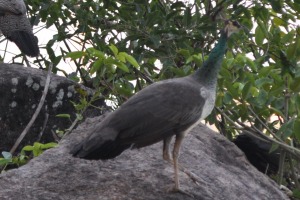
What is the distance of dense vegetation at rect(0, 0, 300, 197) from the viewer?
5.30m

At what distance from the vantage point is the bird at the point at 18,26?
833cm

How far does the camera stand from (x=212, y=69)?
14.8 ft

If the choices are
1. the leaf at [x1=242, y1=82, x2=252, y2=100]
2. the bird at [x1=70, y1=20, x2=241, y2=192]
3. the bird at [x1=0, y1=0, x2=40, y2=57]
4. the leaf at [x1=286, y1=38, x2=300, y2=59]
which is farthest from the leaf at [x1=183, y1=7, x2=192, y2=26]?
the bird at [x1=0, y1=0, x2=40, y2=57]

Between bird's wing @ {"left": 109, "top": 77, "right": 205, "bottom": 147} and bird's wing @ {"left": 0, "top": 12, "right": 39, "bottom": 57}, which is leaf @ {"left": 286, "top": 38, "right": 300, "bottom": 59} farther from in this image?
bird's wing @ {"left": 0, "top": 12, "right": 39, "bottom": 57}

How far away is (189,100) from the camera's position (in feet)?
13.9

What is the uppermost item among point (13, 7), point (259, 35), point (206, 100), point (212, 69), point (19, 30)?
point (13, 7)

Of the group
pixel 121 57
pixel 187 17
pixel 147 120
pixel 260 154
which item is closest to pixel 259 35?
pixel 187 17

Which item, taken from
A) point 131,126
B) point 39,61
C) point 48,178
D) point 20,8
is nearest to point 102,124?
point 131,126

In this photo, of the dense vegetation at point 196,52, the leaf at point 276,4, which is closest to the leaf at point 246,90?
the dense vegetation at point 196,52

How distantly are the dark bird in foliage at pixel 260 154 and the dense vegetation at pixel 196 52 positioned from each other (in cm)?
10

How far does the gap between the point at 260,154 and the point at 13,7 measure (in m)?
3.72

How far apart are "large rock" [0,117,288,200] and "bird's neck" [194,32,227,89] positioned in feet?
1.60

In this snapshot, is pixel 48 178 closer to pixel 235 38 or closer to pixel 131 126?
pixel 131 126

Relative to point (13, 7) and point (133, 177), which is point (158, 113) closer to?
point (133, 177)
